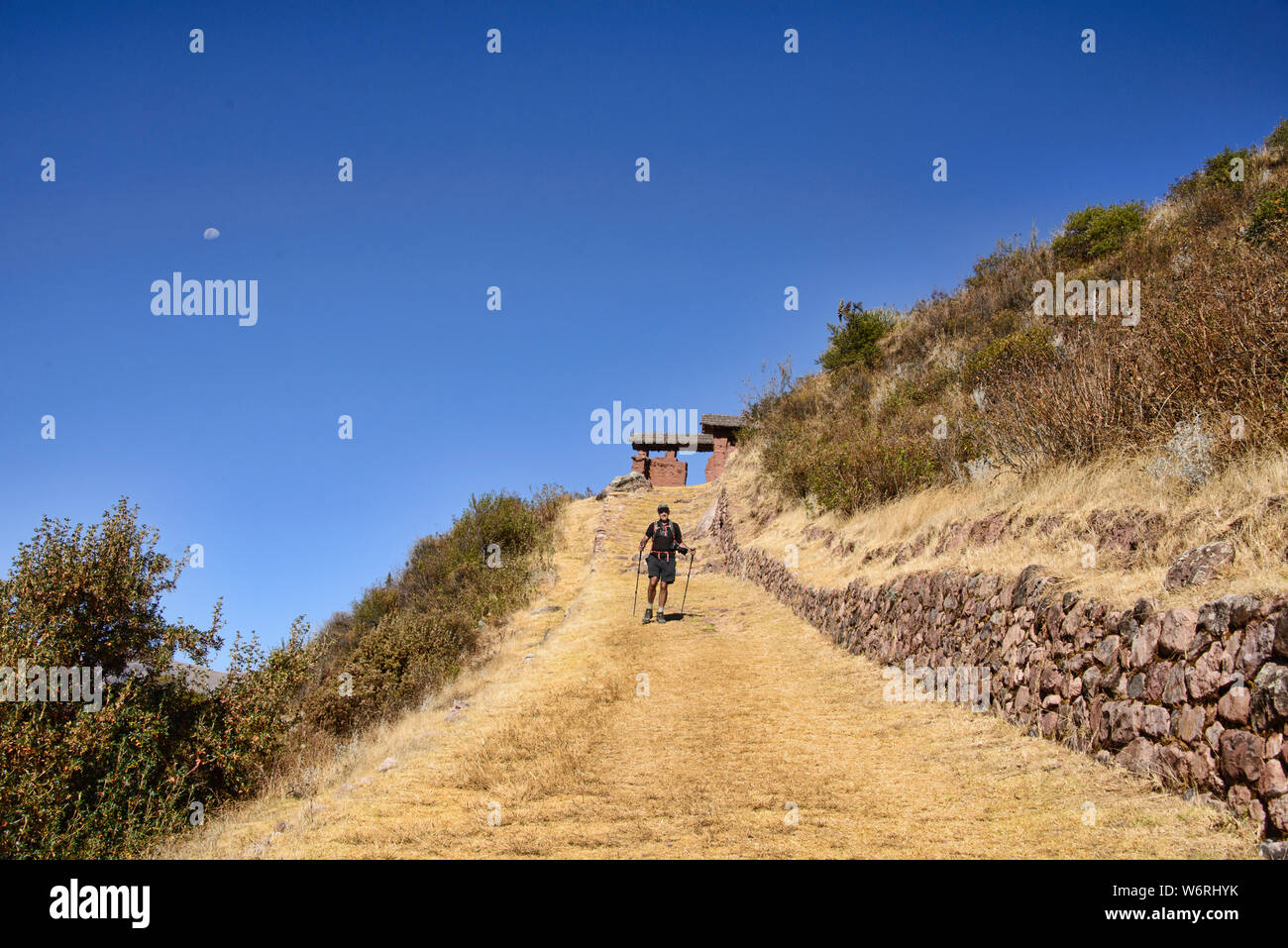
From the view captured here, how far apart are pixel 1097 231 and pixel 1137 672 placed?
→ 75.9 ft

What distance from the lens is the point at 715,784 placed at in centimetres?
626

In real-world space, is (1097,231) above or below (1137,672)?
above

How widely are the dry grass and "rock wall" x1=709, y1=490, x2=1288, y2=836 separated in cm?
27

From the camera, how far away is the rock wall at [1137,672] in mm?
4242

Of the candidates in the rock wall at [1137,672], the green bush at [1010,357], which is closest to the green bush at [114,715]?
the rock wall at [1137,672]

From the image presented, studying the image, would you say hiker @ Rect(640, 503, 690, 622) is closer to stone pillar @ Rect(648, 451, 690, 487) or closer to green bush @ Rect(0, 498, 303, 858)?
green bush @ Rect(0, 498, 303, 858)

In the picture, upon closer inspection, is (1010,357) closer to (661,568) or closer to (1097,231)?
(661,568)

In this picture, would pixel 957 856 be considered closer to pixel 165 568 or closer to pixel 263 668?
pixel 263 668

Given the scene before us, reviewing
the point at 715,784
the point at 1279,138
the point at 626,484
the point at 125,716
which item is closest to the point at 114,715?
the point at 125,716

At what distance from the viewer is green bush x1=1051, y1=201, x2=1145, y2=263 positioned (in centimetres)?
2250

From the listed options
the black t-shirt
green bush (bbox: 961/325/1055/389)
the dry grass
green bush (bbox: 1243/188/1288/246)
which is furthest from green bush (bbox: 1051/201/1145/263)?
the black t-shirt
